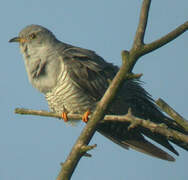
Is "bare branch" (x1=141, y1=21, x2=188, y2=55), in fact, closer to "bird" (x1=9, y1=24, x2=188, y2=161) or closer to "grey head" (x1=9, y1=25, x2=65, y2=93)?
"bird" (x1=9, y1=24, x2=188, y2=161)

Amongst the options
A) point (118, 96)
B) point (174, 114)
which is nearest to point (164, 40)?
point (174, 114)

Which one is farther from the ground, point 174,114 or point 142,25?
point 142,25

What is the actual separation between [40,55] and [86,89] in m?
0.83

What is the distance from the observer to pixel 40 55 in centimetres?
575

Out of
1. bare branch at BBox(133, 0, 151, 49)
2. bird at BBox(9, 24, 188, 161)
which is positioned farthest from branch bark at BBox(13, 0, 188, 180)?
bird at BBox(9, 24, 188, 161)

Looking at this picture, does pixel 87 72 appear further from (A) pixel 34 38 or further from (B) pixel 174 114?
(B) pixel 174 114

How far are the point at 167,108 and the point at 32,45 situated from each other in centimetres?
330

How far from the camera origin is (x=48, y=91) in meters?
5.54

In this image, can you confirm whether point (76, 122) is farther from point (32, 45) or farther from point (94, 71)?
point (32, 45)

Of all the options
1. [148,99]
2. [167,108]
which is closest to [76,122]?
[148,99]

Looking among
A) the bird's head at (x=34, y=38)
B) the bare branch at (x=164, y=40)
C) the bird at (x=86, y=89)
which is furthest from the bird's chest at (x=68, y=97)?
the bare branch at (x=164, y=40)

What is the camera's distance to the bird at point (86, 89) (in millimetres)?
5359

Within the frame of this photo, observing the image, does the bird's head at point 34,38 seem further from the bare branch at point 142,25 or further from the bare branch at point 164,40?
the bare branch at point 164,40

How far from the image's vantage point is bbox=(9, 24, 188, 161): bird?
5.36m
